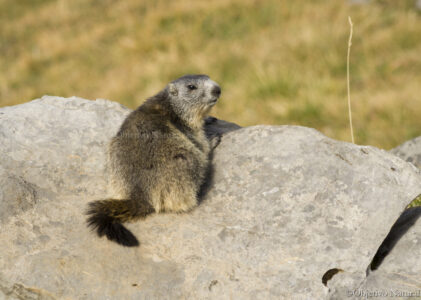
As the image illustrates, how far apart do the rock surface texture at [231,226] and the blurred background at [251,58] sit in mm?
4684

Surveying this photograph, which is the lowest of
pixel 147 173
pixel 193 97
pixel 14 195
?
pixel 14 195

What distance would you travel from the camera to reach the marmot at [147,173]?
16.0ft

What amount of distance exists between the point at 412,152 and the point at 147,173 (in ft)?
14.2

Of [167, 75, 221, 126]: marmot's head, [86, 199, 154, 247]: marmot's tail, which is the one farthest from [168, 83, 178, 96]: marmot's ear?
[86, 199, 154, 247]: marmot's tail

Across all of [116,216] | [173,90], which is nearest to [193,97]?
[173,90]

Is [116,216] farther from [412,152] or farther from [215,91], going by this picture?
[412,152]

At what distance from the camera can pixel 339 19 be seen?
45.1ft

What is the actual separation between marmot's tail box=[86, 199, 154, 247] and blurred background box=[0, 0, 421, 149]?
5.84 m

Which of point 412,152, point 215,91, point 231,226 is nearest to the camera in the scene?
point 231,226

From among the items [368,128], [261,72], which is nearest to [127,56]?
[261,72]

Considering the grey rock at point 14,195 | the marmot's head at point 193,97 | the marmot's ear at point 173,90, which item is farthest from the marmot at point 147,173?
the grey rock at point 14,195

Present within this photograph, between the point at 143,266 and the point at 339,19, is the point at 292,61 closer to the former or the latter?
the point at 339,19

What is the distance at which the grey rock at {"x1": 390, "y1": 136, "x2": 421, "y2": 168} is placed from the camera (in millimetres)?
7100

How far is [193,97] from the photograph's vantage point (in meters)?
6.06
